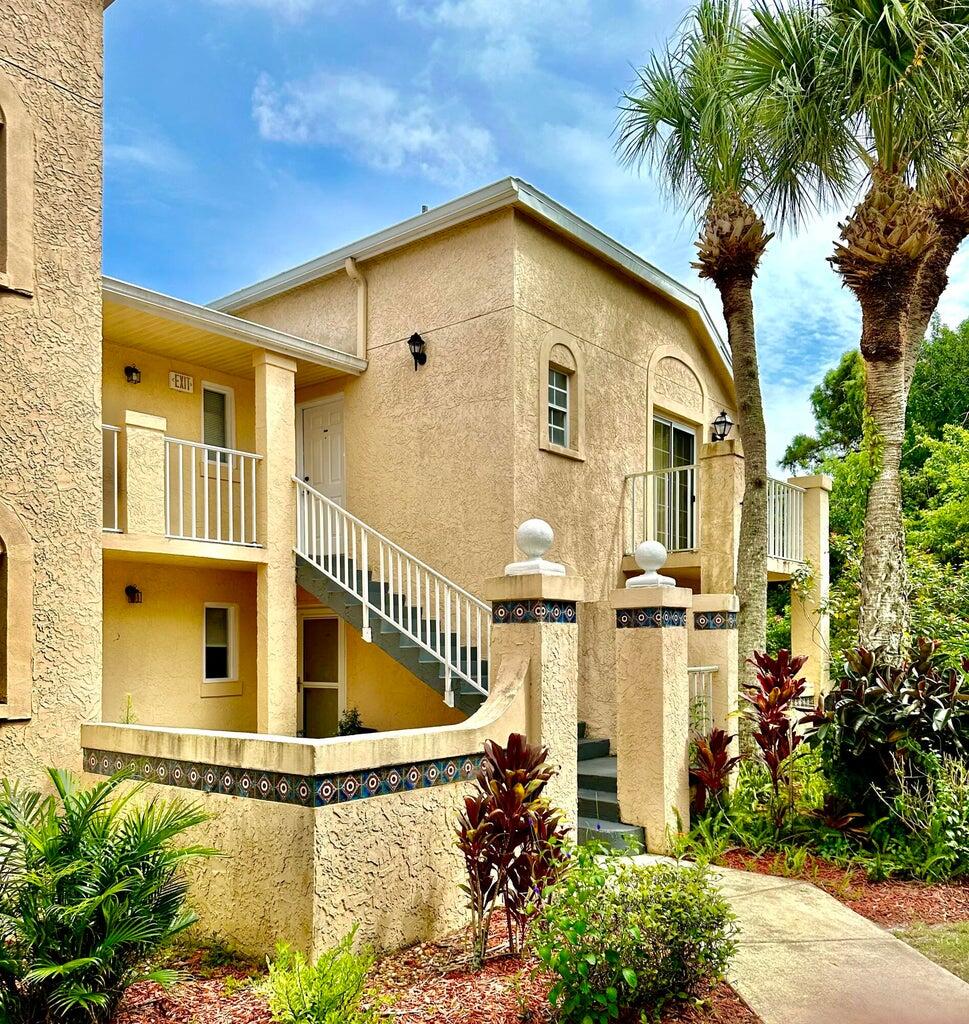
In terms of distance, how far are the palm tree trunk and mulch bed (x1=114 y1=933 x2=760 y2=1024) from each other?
549 cm

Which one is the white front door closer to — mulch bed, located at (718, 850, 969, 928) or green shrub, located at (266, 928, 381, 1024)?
mulch bed, located at (718, 850, 969, 928)

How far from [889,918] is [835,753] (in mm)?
1646

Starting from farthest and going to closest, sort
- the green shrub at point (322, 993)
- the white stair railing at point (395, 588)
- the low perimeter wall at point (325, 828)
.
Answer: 1. the white stair railing at point (395, 588)
2. the low perimeter wall at point (325, 828)
3. the green shrub at point (322, 993)

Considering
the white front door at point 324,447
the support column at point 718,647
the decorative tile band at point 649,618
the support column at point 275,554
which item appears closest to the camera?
the decorative tile band at point 649,618

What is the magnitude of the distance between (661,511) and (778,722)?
18.4 ft

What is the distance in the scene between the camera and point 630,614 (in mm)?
7469

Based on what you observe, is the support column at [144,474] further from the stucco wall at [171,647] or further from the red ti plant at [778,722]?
the red ti plant at [778,722]

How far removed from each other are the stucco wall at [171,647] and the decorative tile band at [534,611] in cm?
487

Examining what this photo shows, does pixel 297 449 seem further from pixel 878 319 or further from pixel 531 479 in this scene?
pixel 878 319

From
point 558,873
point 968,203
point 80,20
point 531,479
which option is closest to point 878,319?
point 968,203

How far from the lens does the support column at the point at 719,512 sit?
31.8 feet

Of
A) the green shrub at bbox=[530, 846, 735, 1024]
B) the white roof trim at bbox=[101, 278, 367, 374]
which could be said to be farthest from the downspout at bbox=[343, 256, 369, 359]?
the green shrub at bbox=[530, 846, 735, 1024]

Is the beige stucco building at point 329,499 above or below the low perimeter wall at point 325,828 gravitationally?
above

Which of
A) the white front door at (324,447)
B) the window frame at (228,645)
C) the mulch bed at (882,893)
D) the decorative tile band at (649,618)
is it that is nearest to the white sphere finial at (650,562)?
the decorative tile band at (649,618)
